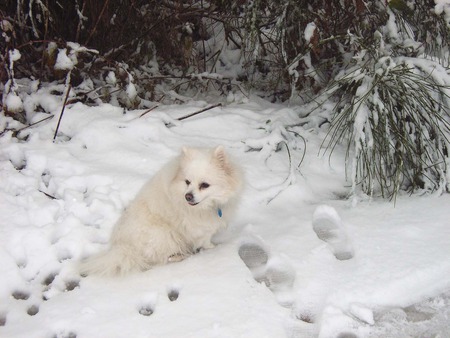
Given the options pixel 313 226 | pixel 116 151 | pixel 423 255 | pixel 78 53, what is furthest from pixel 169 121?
pixel 423 255

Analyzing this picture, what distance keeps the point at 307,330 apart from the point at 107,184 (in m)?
1.70

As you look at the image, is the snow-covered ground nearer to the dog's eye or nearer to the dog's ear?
the dog's eye

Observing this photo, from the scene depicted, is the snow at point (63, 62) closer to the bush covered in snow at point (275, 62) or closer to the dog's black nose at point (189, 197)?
the bush covered in snow at point (275, 62)

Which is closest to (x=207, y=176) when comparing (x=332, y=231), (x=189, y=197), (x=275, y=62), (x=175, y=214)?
(x=189, y=197)

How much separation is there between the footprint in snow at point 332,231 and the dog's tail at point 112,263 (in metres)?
1.12

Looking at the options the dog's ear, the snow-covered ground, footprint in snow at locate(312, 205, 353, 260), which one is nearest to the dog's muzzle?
the dog's ear

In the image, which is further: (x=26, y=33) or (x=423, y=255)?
(x=26, y=33)

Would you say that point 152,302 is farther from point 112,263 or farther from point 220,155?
point 220,155

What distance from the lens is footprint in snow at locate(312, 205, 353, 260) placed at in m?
2.72

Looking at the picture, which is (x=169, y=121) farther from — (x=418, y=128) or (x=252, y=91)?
(x=418, y=128)

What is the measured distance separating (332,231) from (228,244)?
64 cm

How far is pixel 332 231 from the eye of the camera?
2900 millimetres

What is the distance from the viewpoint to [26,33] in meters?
3.84

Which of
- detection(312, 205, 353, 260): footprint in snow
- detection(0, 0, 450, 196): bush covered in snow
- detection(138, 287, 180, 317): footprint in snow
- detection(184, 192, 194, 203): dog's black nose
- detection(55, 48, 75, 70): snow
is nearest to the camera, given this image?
detection(138, 287, 180, 317): footprint in snow
